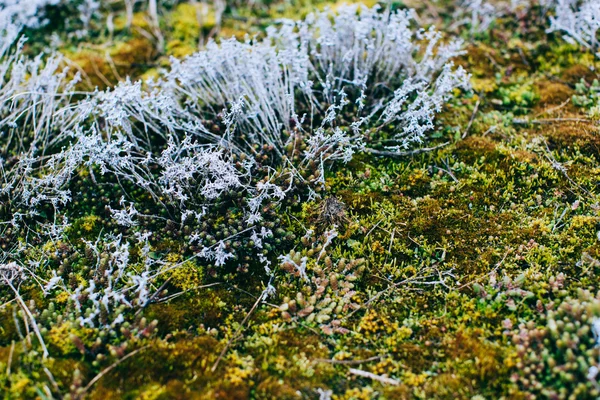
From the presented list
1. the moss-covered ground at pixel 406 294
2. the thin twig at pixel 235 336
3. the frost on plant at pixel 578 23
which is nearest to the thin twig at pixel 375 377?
the moss-covered ground at pixel 406 294

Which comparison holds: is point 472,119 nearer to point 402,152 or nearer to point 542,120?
point 542,120

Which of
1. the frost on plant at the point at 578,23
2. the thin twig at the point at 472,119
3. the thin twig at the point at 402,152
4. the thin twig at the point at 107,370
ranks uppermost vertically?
the frost on plant at the point at 578,23

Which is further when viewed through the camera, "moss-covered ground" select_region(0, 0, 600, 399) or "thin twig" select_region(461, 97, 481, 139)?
"thin twig" select_region(461, 97, 481, 139)

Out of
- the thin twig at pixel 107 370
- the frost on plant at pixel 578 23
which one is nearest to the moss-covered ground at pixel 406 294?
the thin twig at pixel 107 370

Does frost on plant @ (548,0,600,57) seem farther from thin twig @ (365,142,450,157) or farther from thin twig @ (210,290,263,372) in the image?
thin twig @ (210,290,263,372)

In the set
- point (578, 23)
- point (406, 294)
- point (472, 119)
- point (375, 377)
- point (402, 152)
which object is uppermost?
point (578, 23)

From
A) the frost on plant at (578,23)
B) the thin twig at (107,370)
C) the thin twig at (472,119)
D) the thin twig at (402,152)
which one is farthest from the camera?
the frost on plant at (578,23)

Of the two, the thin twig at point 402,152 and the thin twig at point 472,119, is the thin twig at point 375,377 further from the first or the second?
the thin twig at point 472,119

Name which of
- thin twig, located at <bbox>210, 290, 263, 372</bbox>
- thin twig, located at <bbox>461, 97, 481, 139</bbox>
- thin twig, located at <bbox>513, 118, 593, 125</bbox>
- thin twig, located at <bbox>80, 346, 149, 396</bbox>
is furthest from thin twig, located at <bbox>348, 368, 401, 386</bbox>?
thin twig, located at <bbox>513, 118, 593, 125</bbox>

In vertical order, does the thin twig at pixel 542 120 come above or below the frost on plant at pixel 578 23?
below

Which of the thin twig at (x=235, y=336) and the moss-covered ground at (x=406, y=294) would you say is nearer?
the moss-covered ground at (x=406, y=294)

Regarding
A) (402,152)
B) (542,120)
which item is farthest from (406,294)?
(542,120)

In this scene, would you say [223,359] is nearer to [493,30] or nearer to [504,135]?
[504,135]

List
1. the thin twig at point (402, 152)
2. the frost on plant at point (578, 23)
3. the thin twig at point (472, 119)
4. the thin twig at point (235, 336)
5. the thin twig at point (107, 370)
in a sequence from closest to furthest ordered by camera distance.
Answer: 1. the thin twig at point (107, 370)
2. the thin twig at point (235, 336)
3. the thin twig at point (402, 152)
4. the thin twig at point (472, 119)
5. the frost on plant at point (578, 23)
